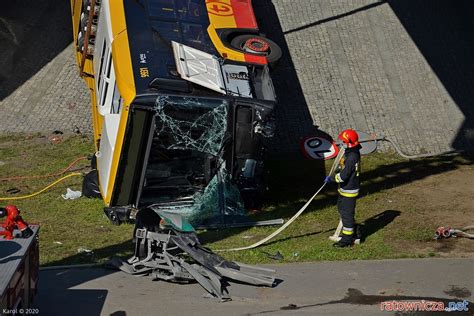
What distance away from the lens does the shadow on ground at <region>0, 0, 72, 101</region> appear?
18.6m

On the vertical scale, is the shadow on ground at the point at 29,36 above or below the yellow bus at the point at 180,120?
above

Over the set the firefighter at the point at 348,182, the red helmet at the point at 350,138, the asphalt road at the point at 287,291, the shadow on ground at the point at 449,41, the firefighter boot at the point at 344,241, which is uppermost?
the shadow on ground at the point at 449,41

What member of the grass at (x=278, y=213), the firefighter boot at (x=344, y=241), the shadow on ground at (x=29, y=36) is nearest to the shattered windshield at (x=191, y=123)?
the grass at (x=278, y=213)

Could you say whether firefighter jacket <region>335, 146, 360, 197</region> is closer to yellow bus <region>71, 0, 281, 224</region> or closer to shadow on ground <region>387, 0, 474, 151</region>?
yellow bus <region>71, 0, 281, 224</region>

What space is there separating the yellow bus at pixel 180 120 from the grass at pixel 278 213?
0.53 meters

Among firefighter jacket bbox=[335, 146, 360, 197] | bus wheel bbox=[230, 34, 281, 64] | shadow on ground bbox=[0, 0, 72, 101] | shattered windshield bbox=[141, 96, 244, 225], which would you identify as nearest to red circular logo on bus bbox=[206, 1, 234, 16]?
bus wheel bbox=[230, 34, 281, 64]

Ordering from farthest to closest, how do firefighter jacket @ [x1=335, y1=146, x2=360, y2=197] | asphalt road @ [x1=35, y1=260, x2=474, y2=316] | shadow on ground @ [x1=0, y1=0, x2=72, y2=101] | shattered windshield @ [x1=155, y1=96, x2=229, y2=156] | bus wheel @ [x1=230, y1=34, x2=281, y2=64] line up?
shadow on ground @ [x1=0, y1=0, x2=72, y2=101] → bus wheel @ [x1=230, y1=34, x2=281, y2=64] → shattered windshield @ [x1=155, y1=96, x2=229, y2=156] → firefighter jacket @ [x1=335, y1=146, x2=360, y2=197] → asphalt road @ [x1=35, y1=260, x2=474, y2=316]

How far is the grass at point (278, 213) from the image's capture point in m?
11.5

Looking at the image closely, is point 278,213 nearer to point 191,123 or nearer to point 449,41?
point 191,123

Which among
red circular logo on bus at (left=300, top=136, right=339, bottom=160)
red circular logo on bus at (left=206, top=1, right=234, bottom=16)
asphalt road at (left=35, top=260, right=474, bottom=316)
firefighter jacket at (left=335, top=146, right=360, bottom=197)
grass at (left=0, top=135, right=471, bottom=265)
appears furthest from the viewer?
red circular logo on bus at (left=300, top=136, right=339, bottom=160)

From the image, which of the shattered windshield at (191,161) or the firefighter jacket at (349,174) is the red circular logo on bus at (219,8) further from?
the firefighter jacket at (349,174)

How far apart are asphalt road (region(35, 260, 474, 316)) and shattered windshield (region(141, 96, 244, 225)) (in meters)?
1.88

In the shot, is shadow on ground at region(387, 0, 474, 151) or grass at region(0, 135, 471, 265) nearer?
grass at region(0, 135, 471, 265)

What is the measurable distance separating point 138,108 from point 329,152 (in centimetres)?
490
